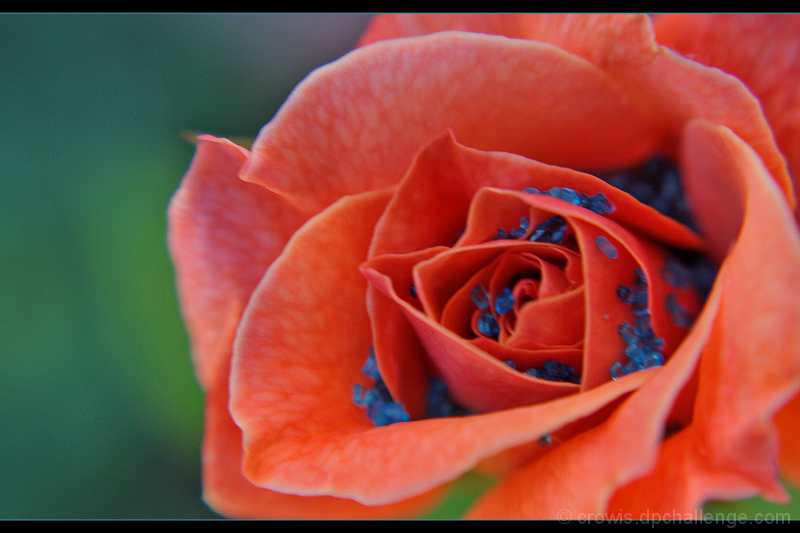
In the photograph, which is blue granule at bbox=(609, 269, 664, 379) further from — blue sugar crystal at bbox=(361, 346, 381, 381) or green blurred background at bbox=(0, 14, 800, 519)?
green blurred background at bbox=(0, 14, 800, 519)

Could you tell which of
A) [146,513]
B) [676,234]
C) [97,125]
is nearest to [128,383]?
[146,513]

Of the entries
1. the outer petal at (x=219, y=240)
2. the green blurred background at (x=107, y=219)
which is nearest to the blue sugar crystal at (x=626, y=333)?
the outer petal at (x=219, y=240)

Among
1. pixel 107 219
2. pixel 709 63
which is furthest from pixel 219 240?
pixel 709 63

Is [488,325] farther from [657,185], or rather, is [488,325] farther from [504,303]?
[657,185]

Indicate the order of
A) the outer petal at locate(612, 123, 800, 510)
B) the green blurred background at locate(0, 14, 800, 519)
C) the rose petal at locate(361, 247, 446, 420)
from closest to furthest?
the outer petal at locate(612, 123, 800, 510) → the rose petal at locate(361, 247, 446, 420) → the green blurred background at locate(0, 14, 800, 519)

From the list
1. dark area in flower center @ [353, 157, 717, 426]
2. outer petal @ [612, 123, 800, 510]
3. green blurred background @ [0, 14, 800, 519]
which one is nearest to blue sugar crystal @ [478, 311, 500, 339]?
dark area in flower center @ [353, 157, 717, 426]

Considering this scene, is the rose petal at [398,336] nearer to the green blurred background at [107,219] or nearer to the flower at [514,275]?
the flower at [514,275]
